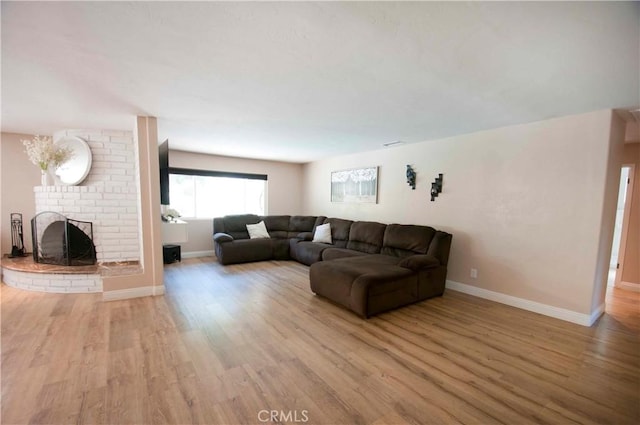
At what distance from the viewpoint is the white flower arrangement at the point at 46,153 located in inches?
139

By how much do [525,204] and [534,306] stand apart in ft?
3.93

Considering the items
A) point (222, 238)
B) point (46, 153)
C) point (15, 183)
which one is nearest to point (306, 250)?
point (222, 238)

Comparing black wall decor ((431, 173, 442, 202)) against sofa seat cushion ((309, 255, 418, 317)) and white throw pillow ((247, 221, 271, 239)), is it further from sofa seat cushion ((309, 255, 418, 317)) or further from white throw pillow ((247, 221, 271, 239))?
white throw pillow ((247, 221, 271, 239))

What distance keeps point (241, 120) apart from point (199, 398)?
279cm

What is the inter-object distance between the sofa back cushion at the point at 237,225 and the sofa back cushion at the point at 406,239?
3.01 metres

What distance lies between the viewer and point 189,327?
2.62 meters

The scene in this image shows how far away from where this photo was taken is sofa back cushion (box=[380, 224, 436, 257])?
383 centimetres

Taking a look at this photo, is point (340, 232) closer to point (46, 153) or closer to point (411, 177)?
point (411, 177)

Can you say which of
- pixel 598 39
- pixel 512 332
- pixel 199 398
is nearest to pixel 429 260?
pixel 512 332

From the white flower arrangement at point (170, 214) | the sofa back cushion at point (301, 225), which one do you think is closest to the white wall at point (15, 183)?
the white flower arrangement at point (170, 214)

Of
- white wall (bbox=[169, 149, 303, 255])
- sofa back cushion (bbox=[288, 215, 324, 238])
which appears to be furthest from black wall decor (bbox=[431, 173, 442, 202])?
white wall (bbox=[169, 149, 303, 255])

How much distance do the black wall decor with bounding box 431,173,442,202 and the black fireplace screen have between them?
502 centimetres

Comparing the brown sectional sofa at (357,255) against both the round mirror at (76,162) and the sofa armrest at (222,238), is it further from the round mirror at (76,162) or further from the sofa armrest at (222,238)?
the round mirror at (76,162)

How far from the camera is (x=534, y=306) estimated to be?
3.13 metres
